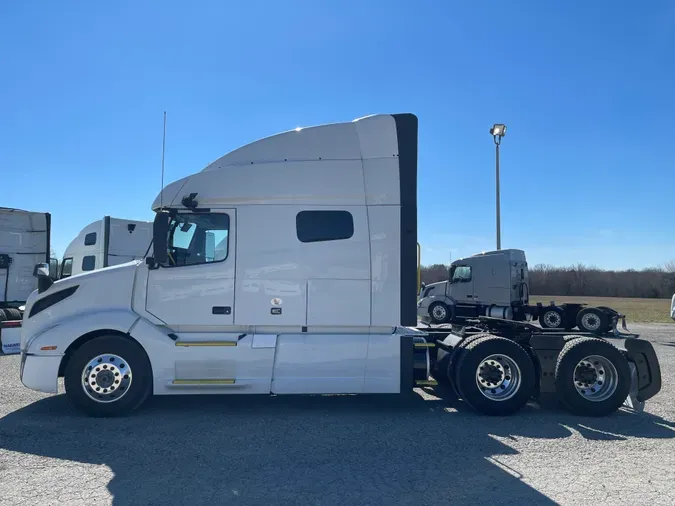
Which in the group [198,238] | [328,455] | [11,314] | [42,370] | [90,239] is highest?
[90,239]

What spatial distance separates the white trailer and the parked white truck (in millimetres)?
1373

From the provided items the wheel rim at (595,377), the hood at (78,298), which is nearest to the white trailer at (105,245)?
the hood at (78,298)

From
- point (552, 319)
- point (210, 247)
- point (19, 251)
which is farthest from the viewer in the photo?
point (552, 319)

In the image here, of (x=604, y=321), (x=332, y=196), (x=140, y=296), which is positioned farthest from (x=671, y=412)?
(x=604, y=321)

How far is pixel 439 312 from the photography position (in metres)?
21.9

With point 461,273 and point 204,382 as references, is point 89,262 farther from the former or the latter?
point 461,273

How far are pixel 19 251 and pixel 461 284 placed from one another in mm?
16186

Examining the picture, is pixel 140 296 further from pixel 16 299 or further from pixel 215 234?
pixel 16 299

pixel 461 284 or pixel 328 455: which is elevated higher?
pixel 461 284

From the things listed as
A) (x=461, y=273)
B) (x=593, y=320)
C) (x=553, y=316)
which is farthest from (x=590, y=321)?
(x=461, y=273)

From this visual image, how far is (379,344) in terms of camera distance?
670cm

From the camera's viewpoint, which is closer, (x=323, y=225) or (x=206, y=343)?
(x=206, y=343)

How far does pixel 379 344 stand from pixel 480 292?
597 inches

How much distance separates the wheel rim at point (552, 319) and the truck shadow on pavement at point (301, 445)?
14.0 m
